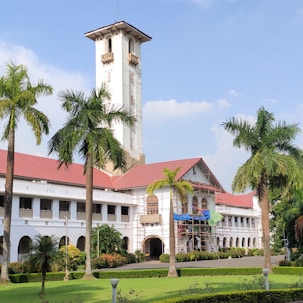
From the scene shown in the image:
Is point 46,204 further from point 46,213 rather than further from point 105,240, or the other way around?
point 105,240

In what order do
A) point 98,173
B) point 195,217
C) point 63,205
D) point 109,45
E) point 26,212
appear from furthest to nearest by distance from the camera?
point 109,45 < point 98,173 < point 195,217 < point 63,205 < point 26,212

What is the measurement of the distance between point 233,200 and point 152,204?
2565 cm

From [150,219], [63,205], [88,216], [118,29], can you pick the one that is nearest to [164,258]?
[150,219]

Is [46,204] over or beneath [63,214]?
over

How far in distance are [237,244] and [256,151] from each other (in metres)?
35.5

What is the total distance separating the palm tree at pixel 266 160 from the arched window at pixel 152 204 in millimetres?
19014

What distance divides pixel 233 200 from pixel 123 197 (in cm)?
2790

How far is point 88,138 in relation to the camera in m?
28.8

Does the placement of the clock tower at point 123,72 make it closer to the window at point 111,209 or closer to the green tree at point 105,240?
the window at point 111,209

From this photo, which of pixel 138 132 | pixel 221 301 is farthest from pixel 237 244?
pixel 221 301

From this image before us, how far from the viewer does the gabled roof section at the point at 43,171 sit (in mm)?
39750

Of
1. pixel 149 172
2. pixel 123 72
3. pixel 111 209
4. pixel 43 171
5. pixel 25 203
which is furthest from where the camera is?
pixel 123 72

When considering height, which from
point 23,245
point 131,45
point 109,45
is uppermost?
point 131,45

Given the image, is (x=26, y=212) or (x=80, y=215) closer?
(x=26, y=212)
